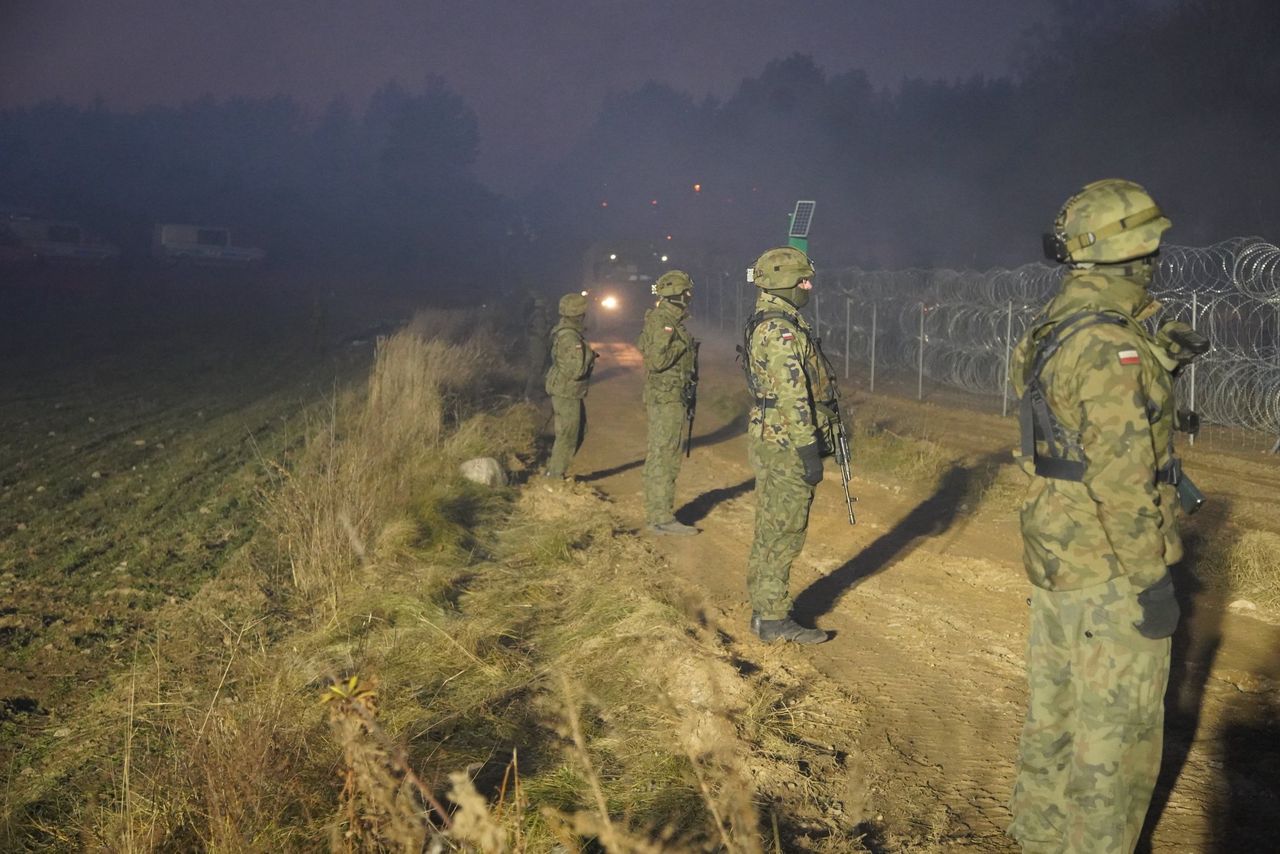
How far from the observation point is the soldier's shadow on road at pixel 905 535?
19.9 feet

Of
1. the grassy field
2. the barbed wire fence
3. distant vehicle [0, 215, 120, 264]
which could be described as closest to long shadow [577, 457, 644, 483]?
the grassy field

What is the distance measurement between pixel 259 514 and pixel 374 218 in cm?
6731

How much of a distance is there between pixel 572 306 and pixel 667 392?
185 centimetres

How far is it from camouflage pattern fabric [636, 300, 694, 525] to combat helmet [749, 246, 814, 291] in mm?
2606

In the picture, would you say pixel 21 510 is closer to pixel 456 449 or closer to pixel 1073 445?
pixel 456 449

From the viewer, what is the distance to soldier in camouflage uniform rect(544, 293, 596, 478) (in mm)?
8945

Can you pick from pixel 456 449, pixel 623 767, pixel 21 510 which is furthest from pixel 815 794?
pixel 21 510

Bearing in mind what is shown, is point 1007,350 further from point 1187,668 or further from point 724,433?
point 1187,668

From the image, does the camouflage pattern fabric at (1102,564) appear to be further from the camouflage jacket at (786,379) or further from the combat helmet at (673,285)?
the combat helmet at (673,285)

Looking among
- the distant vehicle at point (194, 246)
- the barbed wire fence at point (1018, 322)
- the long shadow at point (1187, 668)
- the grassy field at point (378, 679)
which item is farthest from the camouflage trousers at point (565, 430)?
the distant vehicle at point (194, 246)

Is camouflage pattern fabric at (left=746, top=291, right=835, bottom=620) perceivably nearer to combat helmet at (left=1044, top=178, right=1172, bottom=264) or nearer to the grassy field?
the grassy field

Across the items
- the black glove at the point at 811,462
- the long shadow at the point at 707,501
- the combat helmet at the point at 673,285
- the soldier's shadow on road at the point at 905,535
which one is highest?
the combat helmet at the point at 673,285

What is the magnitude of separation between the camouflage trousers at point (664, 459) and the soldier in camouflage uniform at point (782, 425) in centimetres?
245

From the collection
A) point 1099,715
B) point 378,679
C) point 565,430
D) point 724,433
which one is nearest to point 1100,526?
point 1099,715
